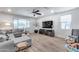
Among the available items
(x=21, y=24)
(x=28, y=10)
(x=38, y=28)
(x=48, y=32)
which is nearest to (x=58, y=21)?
(x=48, y=32)

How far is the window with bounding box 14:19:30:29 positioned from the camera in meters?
1.90

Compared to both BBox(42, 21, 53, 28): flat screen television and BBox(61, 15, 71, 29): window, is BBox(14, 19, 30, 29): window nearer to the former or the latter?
BBox(42, 21, 53, 28): flat screen television

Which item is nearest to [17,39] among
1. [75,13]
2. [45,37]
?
[45,37]

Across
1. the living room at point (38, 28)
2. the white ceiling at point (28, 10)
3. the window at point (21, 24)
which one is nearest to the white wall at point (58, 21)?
the living room at point (38, 28)

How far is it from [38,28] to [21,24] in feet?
1.46

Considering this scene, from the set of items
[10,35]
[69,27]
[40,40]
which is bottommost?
[40,40]

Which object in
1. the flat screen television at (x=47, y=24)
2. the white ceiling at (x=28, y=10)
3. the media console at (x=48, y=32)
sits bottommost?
the media console at (x=48, y=32)

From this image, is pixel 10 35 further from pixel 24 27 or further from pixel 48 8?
pixel 48 8

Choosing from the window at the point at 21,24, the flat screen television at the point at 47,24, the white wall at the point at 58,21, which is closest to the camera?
the white wall at the point at 58,21

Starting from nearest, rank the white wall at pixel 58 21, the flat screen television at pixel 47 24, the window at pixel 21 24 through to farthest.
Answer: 1. the white wall at pixel 58 21
2. the window at pixel 21 24
3. the flat screen television at pixel 47 24

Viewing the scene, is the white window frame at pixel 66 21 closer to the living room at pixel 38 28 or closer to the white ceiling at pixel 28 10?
the living room at pixel 38 28

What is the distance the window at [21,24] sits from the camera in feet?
6.22

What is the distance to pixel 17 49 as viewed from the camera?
1819 mm
